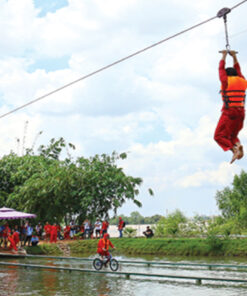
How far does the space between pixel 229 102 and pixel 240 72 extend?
77 cm

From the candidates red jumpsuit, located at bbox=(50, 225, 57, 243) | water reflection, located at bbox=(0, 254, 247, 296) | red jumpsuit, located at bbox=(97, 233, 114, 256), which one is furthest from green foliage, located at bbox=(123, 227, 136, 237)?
Result: red jumpsuit, located at bbox=(97, 233, 114, 256)

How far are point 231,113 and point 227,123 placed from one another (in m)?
0.18

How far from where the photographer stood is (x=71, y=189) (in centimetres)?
3631

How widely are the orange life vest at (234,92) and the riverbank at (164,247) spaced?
21.0 meters

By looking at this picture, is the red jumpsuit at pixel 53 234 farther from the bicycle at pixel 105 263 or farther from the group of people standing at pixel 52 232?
the bicycle at pixel 105 263

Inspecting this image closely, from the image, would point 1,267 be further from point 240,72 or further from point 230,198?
point 230,198

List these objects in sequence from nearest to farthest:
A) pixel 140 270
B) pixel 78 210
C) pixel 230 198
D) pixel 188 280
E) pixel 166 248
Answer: pixel 188 280
pixel 140 270
pixel 166 248
pixel 78 210
pixel 230 198

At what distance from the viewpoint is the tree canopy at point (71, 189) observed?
35.9 metres

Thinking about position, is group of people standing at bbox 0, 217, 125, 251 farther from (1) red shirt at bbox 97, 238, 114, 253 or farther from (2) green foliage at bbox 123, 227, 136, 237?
(1) red shirt at bbox 97, 238, 114, 253

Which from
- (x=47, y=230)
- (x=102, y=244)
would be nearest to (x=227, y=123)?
(x=102, y=244)

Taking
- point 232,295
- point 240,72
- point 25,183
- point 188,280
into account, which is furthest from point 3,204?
point 240,72

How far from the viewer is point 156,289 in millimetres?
15711

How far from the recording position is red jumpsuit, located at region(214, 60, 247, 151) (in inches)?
319

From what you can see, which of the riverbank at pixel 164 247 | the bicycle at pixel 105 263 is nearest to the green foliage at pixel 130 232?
the riverbank at pixel 164 247
